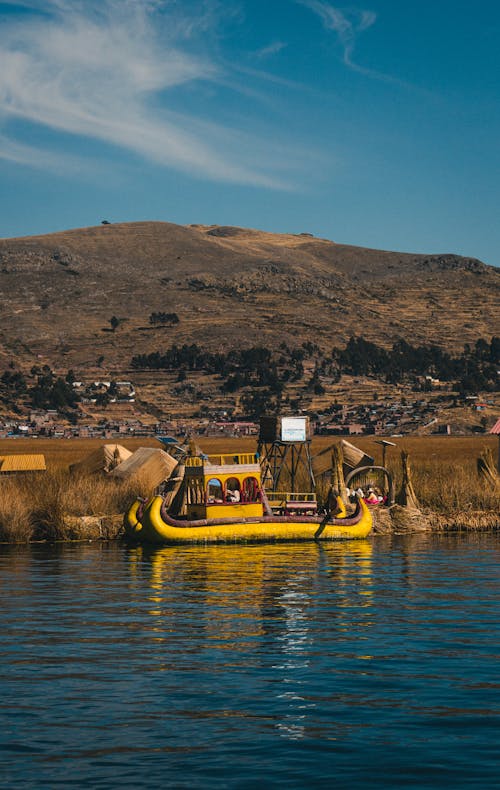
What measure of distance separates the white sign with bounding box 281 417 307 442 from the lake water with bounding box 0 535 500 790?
1439 centimetres

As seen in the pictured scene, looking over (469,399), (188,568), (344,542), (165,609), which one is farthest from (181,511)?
(469,399)

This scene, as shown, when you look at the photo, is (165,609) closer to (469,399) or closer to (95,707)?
(95,707)

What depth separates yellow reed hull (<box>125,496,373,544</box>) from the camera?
3797cm

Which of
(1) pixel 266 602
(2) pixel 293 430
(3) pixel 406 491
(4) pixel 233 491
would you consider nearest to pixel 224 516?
(4) pixel 233 491

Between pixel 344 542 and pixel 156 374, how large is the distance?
508 feet

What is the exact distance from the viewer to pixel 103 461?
181 ft

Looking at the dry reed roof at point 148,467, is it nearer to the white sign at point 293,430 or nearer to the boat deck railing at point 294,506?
the white sign at point 293,430

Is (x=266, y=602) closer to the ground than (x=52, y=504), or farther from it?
closer to the ground

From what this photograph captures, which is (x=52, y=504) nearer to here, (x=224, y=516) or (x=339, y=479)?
(x=224, y=516)

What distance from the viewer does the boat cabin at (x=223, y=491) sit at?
39531 mm

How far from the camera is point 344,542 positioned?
40.0 metres

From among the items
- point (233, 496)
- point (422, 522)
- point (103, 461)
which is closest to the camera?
point (233, 496)

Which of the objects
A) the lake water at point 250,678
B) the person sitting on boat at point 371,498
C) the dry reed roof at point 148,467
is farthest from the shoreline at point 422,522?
the lake water at point 250,678

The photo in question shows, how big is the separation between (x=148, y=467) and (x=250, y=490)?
31.5 ft
